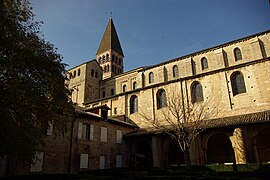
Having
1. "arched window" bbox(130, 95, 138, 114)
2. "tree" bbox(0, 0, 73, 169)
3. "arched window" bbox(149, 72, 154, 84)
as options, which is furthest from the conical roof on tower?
"tree" bbox(0, 0, 73, 169)

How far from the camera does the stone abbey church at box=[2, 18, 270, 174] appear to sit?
19438 millimetres

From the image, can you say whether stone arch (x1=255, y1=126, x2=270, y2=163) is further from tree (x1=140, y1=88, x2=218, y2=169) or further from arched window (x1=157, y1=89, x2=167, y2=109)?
arched window (x1=157, y1=89, x2=167, y2=109)

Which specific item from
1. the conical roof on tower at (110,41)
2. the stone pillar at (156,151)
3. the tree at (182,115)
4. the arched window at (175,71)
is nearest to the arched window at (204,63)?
the arched window at (175,71)

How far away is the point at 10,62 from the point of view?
9.84m

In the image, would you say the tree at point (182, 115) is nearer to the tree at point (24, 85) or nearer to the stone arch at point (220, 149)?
the stone arch at point (220, 149)

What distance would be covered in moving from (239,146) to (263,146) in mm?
5056

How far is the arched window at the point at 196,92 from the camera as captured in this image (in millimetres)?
27688

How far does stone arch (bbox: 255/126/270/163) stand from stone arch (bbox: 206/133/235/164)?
8.41 feet

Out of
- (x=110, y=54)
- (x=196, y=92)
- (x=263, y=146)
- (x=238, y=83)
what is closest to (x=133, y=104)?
(x=196, y=92)

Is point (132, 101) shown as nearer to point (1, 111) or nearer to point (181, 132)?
point (181, 132)

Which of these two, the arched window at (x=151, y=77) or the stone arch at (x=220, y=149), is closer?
the stone arch at (x=220, y=149)

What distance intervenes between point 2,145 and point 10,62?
11.9 ft

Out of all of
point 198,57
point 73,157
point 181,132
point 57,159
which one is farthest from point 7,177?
point 198,57

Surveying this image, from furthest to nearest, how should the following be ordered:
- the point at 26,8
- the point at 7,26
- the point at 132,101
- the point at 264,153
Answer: the point at 132,101
the point at 264,153
the point at 26,8
the point at 7,26
